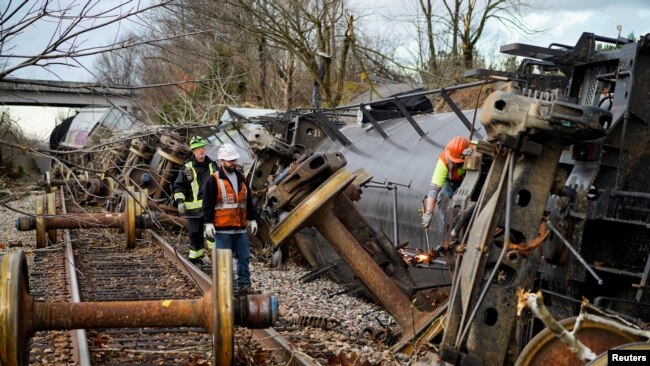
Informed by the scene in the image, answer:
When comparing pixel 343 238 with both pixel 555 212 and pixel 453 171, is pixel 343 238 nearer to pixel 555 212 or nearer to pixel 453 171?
pixel 453 171

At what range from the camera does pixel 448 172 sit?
8.21 metres

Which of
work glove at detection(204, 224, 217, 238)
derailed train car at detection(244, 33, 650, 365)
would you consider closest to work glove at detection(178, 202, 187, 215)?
work glove at detection(204, 224, 217, 238)

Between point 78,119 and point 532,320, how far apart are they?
3198 cm

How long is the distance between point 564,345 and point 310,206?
3636 millimetres

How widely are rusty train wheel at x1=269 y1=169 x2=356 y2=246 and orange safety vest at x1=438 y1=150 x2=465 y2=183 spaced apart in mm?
1063

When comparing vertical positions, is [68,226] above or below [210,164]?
below

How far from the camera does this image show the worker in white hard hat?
9633mm

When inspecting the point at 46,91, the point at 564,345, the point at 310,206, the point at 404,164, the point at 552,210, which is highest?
the point at 46,91

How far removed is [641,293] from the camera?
521 cm

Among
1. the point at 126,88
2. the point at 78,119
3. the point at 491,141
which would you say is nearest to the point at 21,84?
the point at 126,88

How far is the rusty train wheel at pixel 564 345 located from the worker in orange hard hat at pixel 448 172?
3.59m

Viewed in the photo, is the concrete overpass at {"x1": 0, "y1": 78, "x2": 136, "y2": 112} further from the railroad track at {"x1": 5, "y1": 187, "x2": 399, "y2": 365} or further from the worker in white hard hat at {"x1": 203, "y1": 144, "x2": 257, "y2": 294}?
the worker in white hard hat at {"x1": 203, "y1": 144, "x2": 257, "y2": 294}

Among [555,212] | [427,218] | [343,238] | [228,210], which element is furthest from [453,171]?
→ [228,210]

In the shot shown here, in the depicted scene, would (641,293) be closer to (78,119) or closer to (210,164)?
(210,164)
